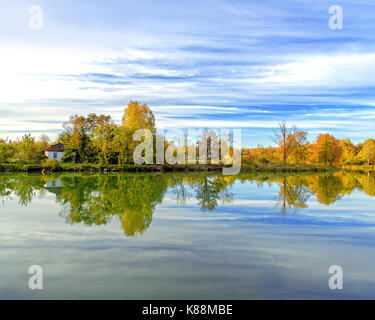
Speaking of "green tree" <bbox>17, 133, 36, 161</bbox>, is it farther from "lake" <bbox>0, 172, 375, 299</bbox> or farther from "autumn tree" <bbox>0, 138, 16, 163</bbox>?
"lake" <bbox>0, 172, 375, 299</bbox>

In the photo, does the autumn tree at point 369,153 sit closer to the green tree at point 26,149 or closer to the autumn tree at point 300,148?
the autumn tree at point 300,148

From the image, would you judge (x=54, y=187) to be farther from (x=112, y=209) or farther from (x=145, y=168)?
(x=145, y=168)

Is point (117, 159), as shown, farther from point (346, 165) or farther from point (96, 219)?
point (346, 165)

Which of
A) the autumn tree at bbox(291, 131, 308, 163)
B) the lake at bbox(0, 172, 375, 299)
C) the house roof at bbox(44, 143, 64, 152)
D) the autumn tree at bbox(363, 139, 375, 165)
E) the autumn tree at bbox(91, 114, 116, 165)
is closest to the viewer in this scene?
the lake at bbox(0, 172, 375, 299)

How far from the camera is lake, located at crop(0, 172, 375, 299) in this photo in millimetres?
3219

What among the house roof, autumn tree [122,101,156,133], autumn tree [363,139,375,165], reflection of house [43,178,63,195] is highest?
autumn tree [122,101,156,133]

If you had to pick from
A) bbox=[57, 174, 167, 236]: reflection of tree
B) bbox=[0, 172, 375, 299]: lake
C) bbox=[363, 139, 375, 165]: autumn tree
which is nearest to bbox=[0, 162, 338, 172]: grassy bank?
bbox=[57, 174, 167, 236]: reflection of tree

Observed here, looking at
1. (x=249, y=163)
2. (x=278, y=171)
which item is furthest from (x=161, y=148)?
(x=278, y=171)

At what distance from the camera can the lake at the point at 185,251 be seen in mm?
3219

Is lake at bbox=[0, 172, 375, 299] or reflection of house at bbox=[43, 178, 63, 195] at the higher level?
reflection of house at bbox=[43, 178, 63, 195]

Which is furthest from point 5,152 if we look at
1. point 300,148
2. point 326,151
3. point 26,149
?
point 326,151

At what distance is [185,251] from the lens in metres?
4.36

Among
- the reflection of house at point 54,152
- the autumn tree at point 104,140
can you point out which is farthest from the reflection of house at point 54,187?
the reflection of house at point 54,152
